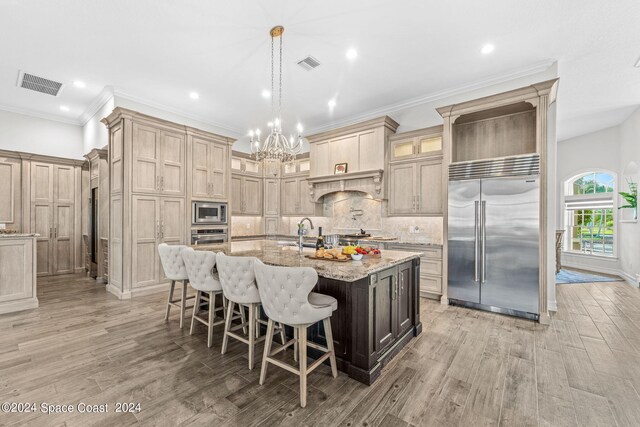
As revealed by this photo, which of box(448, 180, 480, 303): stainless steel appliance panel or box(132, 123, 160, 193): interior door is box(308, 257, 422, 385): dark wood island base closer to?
box(448, 180, 480, 303): stainless steel appliance panel

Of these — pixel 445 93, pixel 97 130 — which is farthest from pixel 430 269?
pixel 97 130

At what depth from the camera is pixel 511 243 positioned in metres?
3.79

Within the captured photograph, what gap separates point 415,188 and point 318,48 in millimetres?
2676

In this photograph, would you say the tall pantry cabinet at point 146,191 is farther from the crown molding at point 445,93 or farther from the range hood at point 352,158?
the crown molding at point 445,93

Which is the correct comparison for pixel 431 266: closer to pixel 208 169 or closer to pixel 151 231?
pixel 208 169

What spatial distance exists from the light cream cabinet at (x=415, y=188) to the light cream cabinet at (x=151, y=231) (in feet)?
12.8

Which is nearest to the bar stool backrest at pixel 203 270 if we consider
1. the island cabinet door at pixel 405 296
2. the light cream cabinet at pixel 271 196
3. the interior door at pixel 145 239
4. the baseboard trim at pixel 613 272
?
the island cabinet door at pixel 405 296

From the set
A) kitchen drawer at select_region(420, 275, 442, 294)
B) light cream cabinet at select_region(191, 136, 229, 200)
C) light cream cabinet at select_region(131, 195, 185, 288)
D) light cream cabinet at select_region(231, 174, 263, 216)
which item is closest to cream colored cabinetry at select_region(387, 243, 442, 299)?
kitchen drawer at select_region(420, 275, 442, 294)

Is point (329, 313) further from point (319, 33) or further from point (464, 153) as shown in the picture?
point (464, 153)

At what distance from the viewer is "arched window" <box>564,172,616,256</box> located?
6.84 meters

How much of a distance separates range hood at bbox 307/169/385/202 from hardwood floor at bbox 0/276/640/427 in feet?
8.37

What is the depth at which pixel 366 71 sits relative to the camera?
14.0 ft

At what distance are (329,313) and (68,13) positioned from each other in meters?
4.18

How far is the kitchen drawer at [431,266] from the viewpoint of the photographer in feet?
14.6
